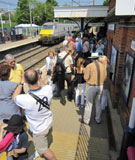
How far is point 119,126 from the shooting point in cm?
398

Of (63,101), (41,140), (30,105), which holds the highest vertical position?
(30,105)

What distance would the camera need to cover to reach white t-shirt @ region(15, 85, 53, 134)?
89.4 inches

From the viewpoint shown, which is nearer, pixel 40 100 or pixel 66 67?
pixel 40 100

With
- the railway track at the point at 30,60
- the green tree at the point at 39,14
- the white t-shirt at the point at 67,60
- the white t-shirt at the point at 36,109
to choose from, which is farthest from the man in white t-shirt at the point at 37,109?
the green tree at the point at 39,14

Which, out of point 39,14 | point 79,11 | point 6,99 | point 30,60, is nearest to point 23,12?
point 39,14

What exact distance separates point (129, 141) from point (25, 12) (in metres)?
73.7

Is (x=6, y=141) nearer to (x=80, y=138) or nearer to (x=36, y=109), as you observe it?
(x=36, y=109)

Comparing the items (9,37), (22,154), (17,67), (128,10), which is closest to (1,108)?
(22,154)

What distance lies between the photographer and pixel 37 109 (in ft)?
7.75

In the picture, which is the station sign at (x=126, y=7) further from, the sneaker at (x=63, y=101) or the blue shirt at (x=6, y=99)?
the sneaker at (x=63, y=101)

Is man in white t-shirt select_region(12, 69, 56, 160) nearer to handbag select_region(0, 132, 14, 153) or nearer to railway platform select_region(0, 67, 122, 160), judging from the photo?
handbag select_region(0, 132, 14, 153)

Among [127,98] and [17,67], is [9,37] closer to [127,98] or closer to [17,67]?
[17,67]

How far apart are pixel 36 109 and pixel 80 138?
1842mm

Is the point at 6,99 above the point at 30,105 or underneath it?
underneath
